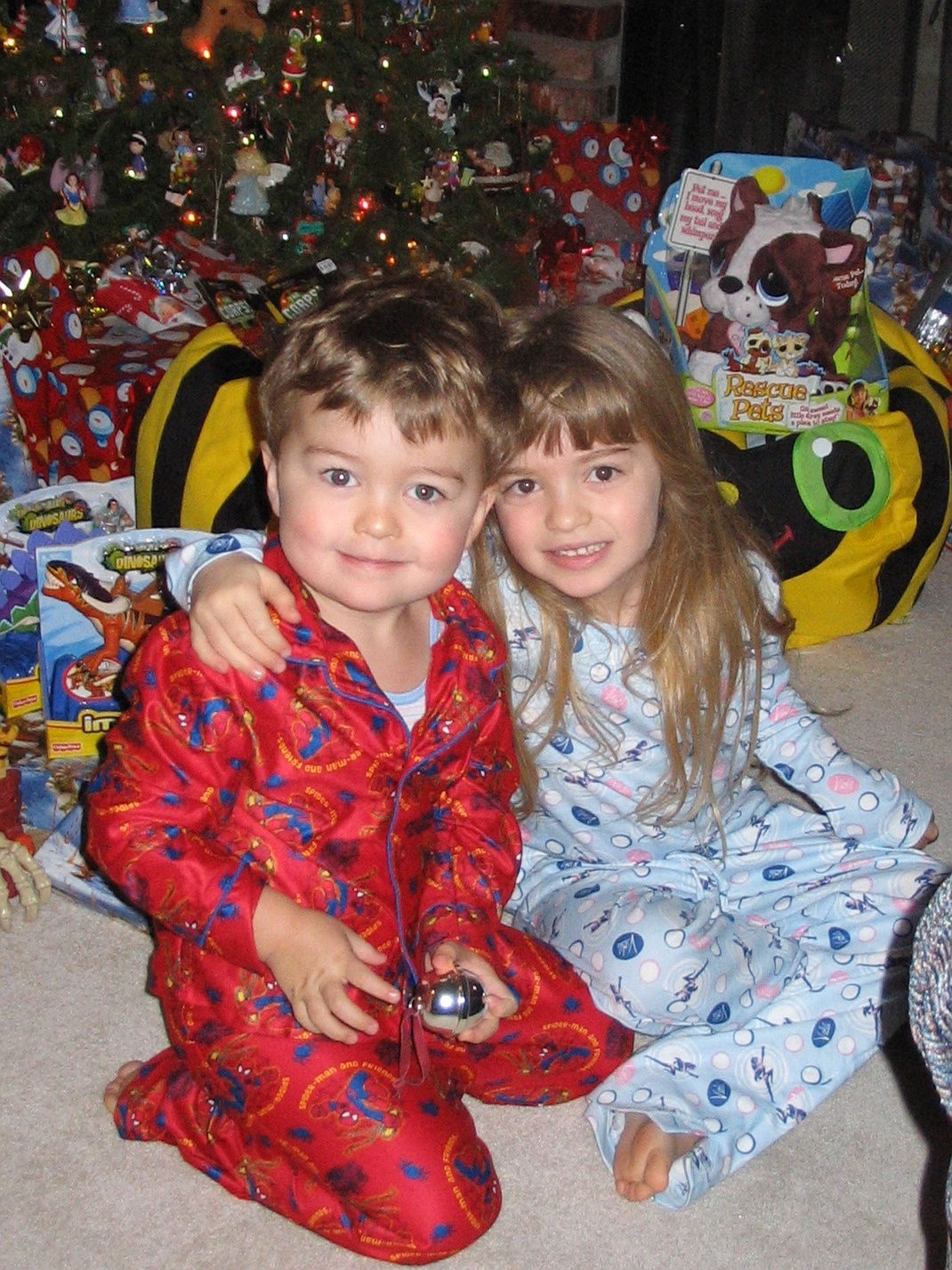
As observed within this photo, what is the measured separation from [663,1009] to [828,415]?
36.5 inches

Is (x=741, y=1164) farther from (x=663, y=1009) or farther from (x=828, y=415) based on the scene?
(x=828, y=415)

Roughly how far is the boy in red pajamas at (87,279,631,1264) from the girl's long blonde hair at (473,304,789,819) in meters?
0.12

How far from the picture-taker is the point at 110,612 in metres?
1.41

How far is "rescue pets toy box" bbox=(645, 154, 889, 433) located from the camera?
5.76 feet

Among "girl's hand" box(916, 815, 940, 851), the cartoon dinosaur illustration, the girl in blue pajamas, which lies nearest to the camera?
the girl in blue pajamas

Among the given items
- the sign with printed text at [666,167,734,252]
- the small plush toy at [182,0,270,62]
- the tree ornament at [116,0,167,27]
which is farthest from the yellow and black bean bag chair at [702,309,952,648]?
the tree ornament at [116,0,167,27]

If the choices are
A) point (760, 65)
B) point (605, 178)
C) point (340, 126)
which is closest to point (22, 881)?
point (340, 126)

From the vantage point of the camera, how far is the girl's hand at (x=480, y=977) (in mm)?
1042

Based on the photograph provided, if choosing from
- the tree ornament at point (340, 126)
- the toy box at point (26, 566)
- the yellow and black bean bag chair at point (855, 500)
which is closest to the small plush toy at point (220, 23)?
the tree ornament at point (340, 126)

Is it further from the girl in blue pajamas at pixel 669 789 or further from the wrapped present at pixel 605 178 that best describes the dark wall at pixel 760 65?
the girl in blue pajamas at pixel 669 789

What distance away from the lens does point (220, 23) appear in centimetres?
206

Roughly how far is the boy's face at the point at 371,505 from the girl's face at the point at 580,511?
0.11 m

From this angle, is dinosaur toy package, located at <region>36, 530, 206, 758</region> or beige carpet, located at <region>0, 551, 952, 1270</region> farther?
dinosaur toy package, located at <region>36, 530, 206, 758</region>

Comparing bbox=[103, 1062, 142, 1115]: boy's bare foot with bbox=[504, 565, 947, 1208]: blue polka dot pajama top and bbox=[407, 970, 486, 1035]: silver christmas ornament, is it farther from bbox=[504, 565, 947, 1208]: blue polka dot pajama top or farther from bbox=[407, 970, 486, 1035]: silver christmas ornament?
bbox=[504, 565, 947, 1208]: blue polka dot pajama top
